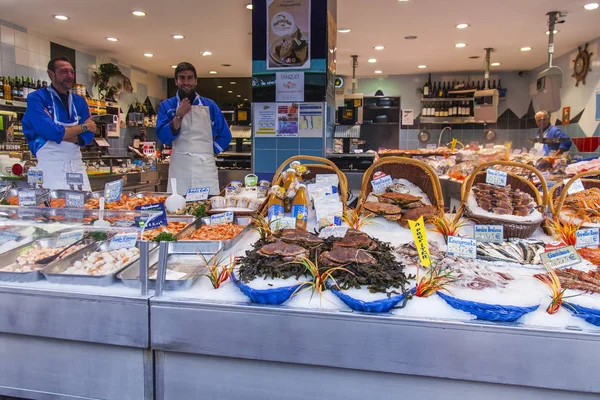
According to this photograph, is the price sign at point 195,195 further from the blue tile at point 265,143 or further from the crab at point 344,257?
the blue tile at point 265,143

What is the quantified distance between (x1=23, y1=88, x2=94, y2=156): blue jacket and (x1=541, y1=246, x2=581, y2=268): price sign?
144 inches

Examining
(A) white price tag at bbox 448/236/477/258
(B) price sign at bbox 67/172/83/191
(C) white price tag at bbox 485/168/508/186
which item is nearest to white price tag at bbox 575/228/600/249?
(A) white price tag at bbox 448/236/477/258

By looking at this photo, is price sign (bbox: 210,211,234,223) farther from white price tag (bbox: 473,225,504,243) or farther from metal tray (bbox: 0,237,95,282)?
white price tag (bbox: 473,225,504,243)

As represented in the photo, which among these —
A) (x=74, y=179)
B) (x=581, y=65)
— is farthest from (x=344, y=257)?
(x=581, y=65)

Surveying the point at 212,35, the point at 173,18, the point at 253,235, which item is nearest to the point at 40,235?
the point at 253,235

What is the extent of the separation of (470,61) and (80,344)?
10.4m

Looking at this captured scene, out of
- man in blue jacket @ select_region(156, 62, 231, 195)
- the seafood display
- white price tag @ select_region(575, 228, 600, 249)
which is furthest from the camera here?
man in blue jacket @ select_region(156, 62, 231, 195)

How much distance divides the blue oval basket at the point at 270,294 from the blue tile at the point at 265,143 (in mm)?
3827

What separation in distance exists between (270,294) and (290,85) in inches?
155

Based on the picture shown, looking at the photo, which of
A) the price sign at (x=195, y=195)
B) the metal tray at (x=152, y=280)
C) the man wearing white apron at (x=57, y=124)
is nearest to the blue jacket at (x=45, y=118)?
the man wearing white apron at (x=57, y=124)

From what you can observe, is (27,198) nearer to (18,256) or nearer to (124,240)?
(18,256)

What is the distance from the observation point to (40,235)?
1977 mm

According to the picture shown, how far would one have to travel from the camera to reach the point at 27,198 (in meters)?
2.42

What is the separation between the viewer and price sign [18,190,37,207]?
2.41 m
